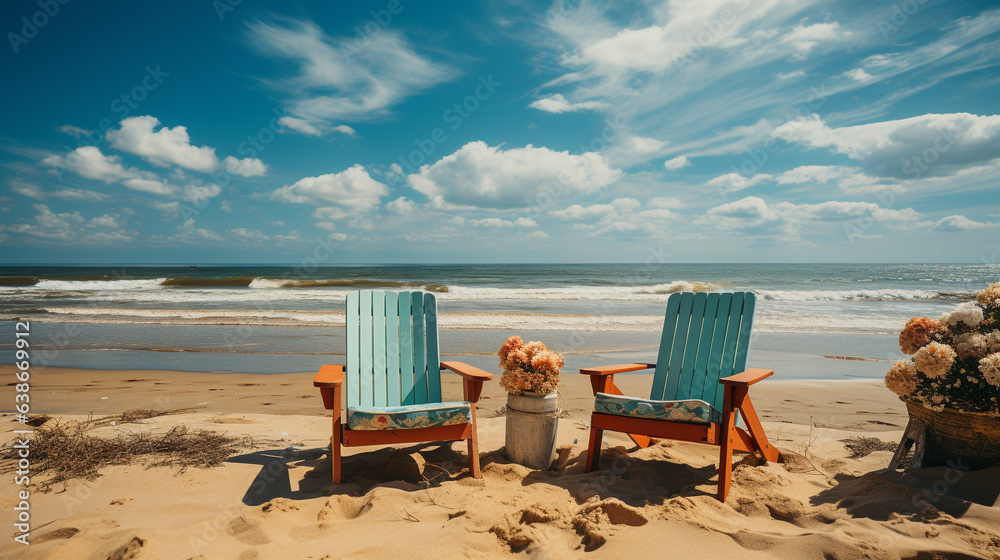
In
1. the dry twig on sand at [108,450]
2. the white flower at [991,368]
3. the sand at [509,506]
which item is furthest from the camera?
the dry twig on sand at [108,450]

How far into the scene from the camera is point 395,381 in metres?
3.41

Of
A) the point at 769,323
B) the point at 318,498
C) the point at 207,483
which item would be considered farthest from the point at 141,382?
the point at 769,323

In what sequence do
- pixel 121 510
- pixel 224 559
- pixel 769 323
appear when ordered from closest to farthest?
pixel 224 559
pixel 121 510
pixel 769 323

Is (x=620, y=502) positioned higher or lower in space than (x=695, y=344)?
lower

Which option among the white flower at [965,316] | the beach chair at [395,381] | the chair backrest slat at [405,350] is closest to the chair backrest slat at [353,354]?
the beach chair at [395,381]

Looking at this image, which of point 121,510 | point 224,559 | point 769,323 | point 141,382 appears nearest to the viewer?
point 224,559

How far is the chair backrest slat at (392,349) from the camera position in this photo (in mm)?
3340

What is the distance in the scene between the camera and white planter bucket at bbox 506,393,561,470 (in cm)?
309

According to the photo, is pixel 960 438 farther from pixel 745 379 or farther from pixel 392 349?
pixel 392 349

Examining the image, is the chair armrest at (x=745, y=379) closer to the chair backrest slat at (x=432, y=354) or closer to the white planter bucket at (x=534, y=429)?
the white planter bucket at (x=534, y=429)

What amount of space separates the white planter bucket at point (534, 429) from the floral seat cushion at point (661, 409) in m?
0.34

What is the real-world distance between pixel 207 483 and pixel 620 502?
92.6 inches

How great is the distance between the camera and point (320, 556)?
200cm

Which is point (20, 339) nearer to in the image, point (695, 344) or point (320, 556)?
point (320, 556)
